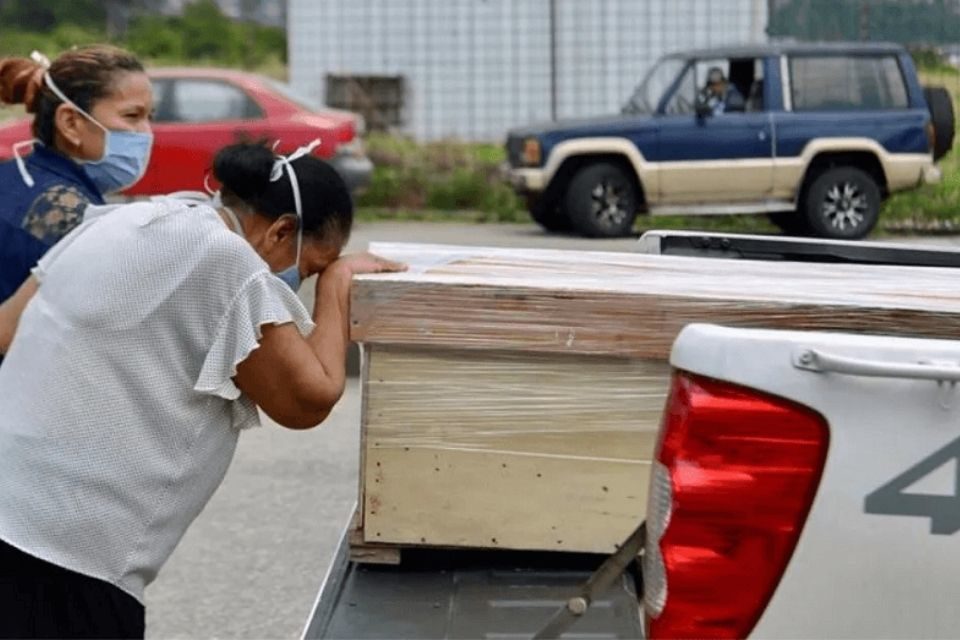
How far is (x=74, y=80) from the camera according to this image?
4352mm

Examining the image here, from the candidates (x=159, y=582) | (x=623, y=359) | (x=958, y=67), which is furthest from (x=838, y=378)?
(x=958, y=67)

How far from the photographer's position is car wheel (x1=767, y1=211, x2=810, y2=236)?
16578mm

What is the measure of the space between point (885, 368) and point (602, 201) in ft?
47.4

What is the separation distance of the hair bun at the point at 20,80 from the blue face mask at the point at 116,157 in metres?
0.08

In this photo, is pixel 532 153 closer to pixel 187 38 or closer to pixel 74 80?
pixel 74 80

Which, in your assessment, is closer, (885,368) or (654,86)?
(885,368)

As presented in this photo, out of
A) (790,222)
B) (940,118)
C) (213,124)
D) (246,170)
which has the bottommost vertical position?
(790,222)

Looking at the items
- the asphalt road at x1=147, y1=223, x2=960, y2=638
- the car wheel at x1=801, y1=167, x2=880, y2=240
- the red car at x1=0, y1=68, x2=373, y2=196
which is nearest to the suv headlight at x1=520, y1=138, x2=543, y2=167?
the red car at x1=0, y1=68, x2=373, y2=196

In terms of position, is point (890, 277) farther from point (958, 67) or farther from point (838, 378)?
point (958, 67)

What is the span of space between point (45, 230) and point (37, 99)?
1.79 ft

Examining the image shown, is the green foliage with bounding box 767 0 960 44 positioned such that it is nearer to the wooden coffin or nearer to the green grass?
the green grass

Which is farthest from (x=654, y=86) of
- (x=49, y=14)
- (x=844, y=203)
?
(x=49, y=14)

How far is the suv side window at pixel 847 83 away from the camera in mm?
16188

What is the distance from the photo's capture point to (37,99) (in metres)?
4.43
